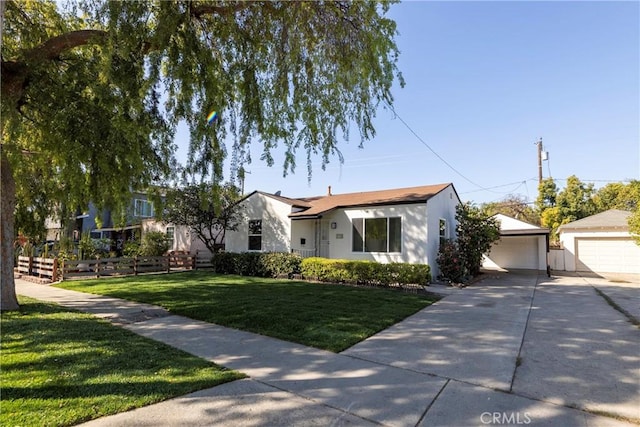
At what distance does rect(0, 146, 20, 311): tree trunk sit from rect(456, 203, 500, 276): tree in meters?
14.3

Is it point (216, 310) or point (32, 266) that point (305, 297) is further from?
point (32, 266)

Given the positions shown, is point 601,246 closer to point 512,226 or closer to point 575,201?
point 512,226

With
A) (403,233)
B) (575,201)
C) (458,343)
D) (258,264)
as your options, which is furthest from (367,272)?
(575,201)

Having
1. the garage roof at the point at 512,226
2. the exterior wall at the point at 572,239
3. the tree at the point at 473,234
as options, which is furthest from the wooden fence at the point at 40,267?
the exterior wall at the point at 572,239

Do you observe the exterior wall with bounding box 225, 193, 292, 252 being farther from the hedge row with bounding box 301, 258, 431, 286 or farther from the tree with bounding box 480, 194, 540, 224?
the tree with bounding box 480, 194, 540, 224

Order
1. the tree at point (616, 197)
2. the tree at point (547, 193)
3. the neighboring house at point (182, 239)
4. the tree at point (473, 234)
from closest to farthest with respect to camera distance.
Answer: the tree at point (473, 234)
the neighboring house at point (182, 239)
the tree at point (616, 197)
the tree at point (547, 193)

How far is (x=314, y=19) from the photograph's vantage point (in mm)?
5680

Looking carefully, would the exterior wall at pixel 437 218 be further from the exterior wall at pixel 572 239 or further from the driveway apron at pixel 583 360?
the exterior wall at pixel 572 239

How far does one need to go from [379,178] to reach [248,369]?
47.7 feet

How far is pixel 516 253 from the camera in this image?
63.9 feet

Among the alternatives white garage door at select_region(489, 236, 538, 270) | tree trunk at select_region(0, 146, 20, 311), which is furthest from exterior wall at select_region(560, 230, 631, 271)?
tree trunk at select_region(0, 146, 20, 311)

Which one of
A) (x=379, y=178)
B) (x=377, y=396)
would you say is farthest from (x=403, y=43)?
(x=379, y=178)

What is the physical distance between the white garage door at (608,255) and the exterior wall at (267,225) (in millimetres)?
16429

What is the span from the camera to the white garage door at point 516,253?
18839 mm
